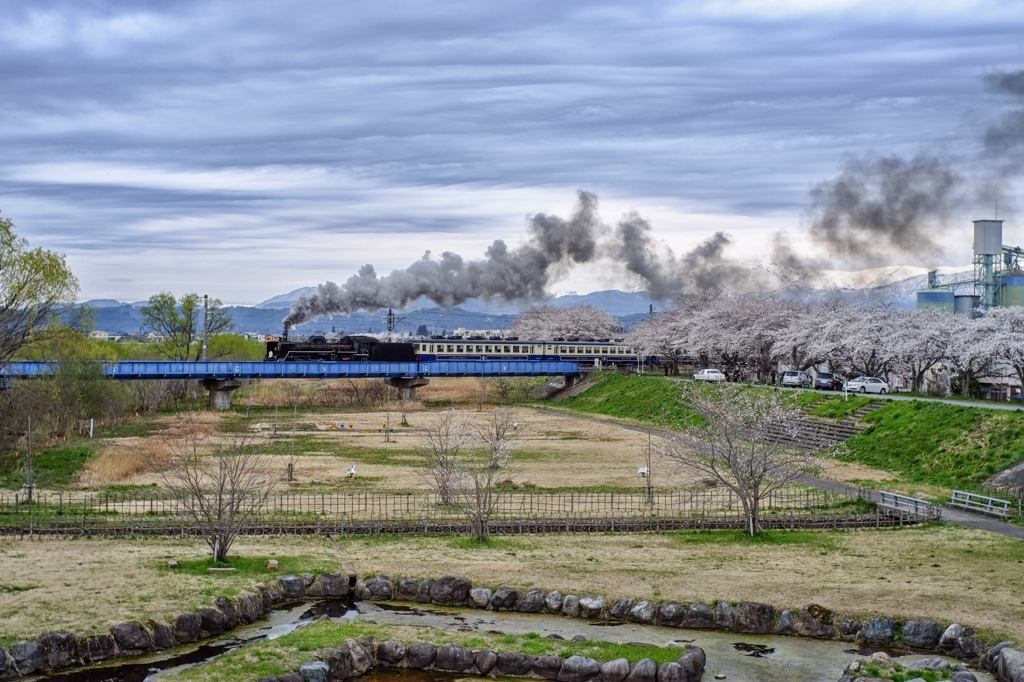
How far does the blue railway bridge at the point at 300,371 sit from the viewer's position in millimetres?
84062

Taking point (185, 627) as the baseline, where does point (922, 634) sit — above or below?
above

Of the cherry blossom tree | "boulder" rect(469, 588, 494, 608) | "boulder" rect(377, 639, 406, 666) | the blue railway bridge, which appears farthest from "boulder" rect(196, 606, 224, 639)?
the cherry blossom tree

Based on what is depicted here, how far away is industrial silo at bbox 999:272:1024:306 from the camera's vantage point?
9869 cm

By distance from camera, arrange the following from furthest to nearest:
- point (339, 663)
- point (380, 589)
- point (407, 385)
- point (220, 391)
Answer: point (407, 385), point (220, 391), point (380, 589), point (339, 663)

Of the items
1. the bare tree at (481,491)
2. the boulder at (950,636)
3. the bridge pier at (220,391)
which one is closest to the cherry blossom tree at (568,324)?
the bridge pier at (220,391)

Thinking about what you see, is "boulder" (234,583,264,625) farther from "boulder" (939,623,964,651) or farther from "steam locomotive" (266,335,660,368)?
"steam locomotive" (266,335,660,368)

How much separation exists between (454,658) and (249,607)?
592cm

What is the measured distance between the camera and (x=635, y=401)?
87812 mm

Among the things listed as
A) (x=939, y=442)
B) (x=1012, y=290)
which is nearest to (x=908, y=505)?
(x=939, y=442)

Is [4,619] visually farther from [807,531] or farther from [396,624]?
[807,531]

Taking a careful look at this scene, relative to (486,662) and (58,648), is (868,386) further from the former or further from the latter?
(58,648)

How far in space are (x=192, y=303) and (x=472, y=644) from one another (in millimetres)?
91226

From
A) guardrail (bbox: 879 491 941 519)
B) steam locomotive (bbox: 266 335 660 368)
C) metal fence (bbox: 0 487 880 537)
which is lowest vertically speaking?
metal fence (bbox: 0 487 880 537)

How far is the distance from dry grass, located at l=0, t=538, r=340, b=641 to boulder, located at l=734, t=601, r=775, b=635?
11.4m
